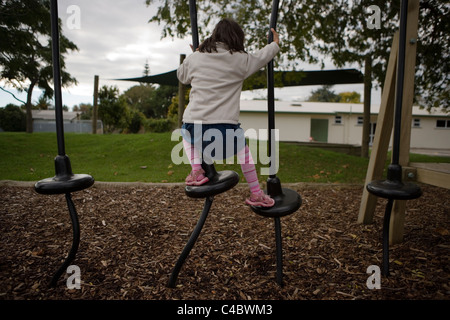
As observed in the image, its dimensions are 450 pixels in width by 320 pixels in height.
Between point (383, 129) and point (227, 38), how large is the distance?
1.94 meters

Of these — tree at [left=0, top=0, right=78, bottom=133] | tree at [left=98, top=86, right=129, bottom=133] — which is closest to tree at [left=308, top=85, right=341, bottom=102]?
tree at [left=98, top=86, right=129, bottom=133]

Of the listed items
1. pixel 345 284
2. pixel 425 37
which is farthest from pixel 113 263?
pixel 425 37

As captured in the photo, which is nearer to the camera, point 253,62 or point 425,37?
point 253,62

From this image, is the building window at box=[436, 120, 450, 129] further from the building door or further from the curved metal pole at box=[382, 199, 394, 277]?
the curved metal pole at box=[382, 199, 394, 277]

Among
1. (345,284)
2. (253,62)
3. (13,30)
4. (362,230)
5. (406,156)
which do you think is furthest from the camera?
(13,30)

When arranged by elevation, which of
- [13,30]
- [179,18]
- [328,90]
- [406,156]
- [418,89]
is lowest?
[406,156]

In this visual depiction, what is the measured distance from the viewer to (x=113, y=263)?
2.41 metres

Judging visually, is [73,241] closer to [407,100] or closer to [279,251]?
[279,251]

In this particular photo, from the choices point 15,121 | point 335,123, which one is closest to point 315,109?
point 335,123

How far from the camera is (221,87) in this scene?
1825 millimetres

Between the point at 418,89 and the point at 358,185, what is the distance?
3637mm

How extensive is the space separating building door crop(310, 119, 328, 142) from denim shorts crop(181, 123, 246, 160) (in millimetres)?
22910

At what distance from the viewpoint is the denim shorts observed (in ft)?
5.95
